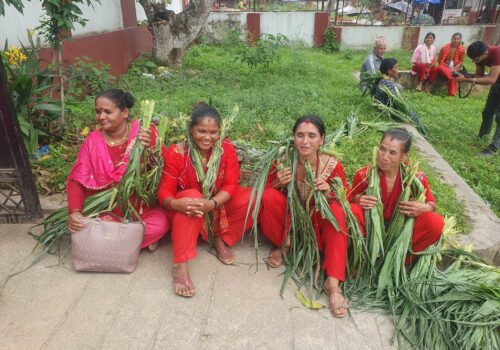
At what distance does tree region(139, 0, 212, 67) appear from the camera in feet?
22.1

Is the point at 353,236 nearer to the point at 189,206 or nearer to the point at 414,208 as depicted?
the point at 414,208

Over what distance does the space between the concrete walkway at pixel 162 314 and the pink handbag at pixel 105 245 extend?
0.30 feet

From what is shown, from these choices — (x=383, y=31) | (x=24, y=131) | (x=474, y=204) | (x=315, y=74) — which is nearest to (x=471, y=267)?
(x=474, y=204)

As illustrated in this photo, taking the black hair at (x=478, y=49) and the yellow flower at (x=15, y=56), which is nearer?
the yellow flower at (x=15, y=56)

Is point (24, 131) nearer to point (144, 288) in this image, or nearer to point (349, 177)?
point (144, 288)

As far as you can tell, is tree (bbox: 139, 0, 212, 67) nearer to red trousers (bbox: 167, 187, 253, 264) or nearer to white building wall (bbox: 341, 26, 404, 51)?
white building wall (bbox: 341, 26, 404, 51)

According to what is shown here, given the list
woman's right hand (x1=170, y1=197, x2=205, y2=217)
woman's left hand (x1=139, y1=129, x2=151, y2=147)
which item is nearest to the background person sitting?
woman's left hand (x1=139, y1=129, x2=151, y2=147)

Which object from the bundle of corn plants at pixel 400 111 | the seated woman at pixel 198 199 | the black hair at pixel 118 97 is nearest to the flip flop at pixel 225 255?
the seated woman at pixel 198 199

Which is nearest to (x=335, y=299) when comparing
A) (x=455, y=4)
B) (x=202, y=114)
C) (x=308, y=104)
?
(x=202, y=114)

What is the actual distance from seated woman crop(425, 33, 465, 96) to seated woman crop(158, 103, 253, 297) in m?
6.16

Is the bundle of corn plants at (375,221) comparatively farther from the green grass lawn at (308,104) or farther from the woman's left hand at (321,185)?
the green grass lawn at (308,104)

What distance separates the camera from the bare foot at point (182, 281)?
2303 millimetres

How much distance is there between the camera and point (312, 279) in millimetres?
2357

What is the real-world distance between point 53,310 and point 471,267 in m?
2.50
